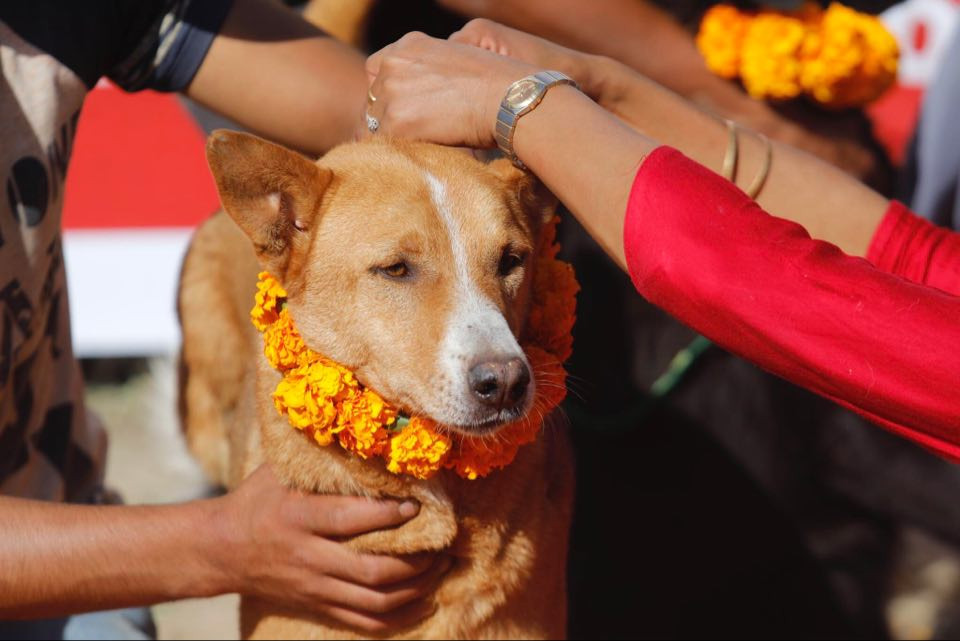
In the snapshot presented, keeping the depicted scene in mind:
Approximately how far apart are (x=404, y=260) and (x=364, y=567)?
61 centimetres

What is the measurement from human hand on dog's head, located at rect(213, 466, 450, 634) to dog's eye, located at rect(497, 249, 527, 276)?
0.51 m

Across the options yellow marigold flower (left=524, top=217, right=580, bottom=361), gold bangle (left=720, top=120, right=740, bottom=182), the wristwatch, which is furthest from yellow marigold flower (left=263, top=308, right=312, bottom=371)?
gold bangle (left=720, top=120, right=740, bottom=182)

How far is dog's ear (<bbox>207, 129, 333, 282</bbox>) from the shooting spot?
1987mm

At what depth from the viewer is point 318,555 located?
2.10 meters

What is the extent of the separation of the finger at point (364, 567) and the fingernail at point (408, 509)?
0.09m

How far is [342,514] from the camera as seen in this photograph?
6.96ft

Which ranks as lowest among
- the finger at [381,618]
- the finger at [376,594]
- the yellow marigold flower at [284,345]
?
the finger at [381,618]

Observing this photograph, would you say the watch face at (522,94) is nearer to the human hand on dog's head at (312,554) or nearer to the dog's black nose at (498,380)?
the dog's black nose at (498,380)

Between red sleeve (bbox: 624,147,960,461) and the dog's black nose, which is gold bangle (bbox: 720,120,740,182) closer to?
red sleeve (bbox: 624,147,960,461)

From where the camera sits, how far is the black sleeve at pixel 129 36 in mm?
2266

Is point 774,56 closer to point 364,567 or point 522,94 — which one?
point 522,94

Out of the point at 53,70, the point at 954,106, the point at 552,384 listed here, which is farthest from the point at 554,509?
the point at 954,106

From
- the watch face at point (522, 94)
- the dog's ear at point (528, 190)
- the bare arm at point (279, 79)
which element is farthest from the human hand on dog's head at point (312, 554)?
the bare arm at point (279, 79)

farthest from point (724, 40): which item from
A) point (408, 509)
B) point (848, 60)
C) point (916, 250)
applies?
point (408, 509)
